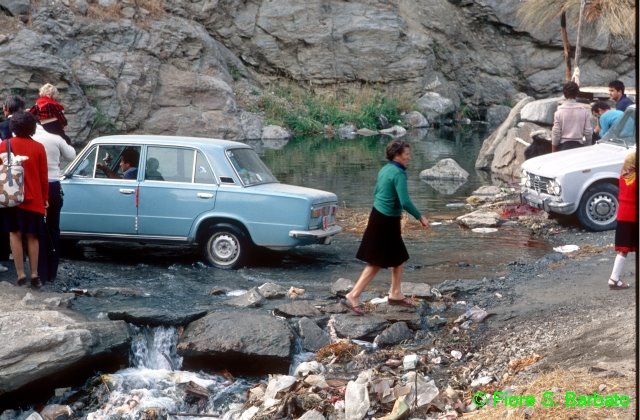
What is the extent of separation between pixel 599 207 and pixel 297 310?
628cm

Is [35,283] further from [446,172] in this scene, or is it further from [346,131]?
[346,131]

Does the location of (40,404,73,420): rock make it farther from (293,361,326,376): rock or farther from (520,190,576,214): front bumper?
Answer: (520,190,576,214): front bumper

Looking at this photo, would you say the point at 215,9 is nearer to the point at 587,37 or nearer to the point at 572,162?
the point at 587,37

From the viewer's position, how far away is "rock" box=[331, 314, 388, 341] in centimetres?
874

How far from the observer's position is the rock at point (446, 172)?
2386 centimetres

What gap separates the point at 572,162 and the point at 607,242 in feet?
5.52

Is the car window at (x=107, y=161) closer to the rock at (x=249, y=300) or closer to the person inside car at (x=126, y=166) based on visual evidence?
the person inside car at (x=126, y=166)

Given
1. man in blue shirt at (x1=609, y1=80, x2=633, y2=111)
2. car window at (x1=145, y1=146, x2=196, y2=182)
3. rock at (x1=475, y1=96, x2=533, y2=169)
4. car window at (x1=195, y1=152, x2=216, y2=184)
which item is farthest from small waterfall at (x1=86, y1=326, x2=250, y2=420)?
rock at (x1=475, y1=96, x2=533, y2=169)

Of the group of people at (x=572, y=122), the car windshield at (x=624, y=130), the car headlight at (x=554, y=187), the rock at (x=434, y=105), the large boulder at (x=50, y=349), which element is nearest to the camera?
the large boulder at (x=50, y=349)

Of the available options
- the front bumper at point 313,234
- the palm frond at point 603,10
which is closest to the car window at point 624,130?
the front bumper at point 313,234

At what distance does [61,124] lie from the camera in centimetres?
1092

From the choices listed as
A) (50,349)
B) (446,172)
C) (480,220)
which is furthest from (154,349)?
(446,172)

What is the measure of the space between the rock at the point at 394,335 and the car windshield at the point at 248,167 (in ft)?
12.3

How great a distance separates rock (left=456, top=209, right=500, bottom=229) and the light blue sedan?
3921 millimetres
